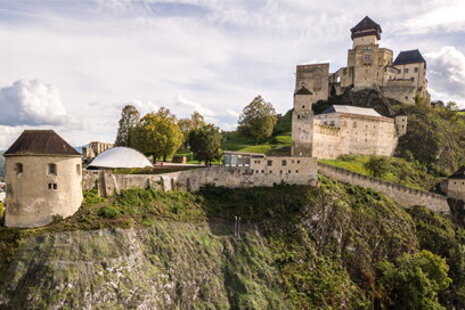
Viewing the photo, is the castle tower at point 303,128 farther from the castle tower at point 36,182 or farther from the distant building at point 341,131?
the castle tower at point 36,182

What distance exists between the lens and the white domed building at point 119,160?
112 feet

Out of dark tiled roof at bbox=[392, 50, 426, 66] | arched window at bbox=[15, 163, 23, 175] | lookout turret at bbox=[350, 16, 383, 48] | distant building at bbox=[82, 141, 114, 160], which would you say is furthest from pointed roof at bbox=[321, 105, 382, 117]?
arched window at bbox=[15, 163, 23, 175]

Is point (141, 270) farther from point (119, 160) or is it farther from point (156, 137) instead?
point (156, 137)

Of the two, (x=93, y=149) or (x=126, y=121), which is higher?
(x=126, y=121)

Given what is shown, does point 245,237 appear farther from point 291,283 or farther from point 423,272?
point 423,272

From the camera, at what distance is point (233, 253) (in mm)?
29609

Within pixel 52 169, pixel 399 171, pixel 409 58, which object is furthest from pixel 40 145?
pixel 409 58

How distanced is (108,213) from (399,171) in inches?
1858

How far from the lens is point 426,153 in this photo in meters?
58.6

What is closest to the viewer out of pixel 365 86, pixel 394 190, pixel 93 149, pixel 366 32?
pixel 394 190

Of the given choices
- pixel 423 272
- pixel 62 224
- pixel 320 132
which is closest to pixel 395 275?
pixel 423 272

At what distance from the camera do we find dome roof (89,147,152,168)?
112 feet

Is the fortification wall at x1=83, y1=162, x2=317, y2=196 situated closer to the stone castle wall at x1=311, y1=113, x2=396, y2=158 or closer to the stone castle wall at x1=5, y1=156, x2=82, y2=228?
the stone castle wall at x1=5, y1=156, x2=82, y2=228

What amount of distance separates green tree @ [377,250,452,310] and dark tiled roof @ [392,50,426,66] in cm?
6001
